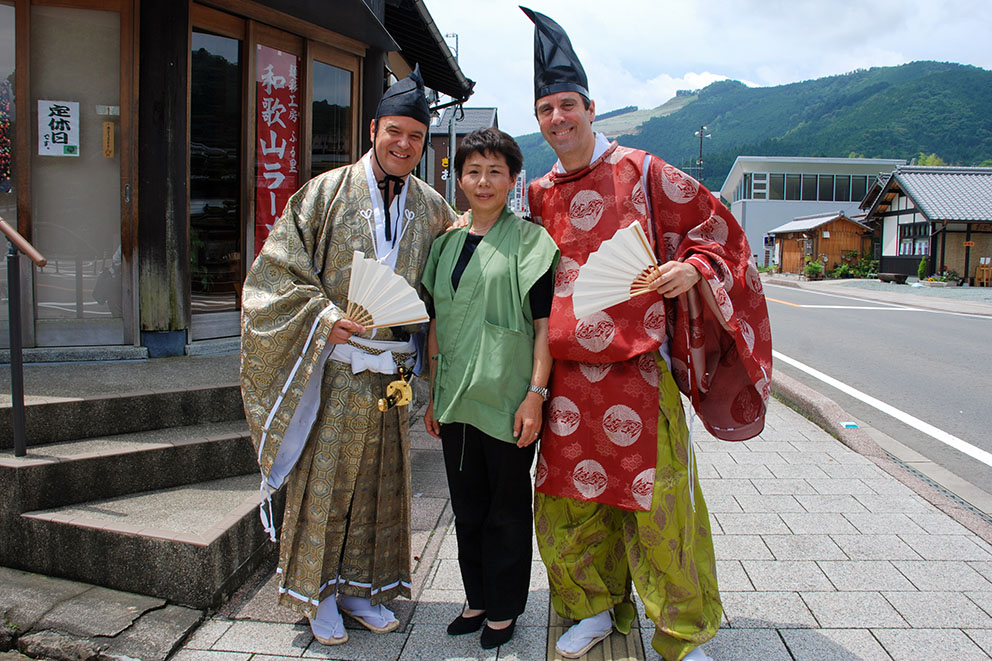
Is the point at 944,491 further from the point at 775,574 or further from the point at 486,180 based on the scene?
the point at 486,180

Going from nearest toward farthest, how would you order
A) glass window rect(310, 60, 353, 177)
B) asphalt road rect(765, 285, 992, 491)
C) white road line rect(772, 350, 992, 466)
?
white road line rect(772, 350, 992, 466), asphalt road rect(765, 285, 992, 491), glass window rect(310, 60, 353, 177)

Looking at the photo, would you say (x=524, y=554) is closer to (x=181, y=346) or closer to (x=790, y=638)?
(x=790, y=638)

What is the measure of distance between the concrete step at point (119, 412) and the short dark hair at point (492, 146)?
2.26 m

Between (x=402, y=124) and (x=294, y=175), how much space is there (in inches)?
137

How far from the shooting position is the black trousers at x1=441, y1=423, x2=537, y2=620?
259 centimetres

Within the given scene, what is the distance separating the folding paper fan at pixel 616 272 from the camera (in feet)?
7.48

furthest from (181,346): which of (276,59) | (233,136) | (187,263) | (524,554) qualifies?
(524,554)

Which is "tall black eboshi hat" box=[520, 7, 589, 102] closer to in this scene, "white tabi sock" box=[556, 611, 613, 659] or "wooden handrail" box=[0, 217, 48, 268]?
"white tabi sock" box=[556, 611, 613, 659]

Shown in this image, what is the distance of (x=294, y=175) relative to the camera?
5.93 meters

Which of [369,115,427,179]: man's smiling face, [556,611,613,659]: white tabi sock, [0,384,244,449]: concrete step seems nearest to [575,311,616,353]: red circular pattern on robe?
[369,115,427,179]: man's smiling face

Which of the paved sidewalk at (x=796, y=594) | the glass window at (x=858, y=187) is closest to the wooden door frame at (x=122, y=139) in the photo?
the paved sidewalk at (x=796, y=594)

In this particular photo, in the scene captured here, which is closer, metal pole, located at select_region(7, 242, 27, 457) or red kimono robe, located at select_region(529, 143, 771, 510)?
red kimono robe, located at select_region(529, 143, 771, 510)

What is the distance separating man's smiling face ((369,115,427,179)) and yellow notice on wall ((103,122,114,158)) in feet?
9.77

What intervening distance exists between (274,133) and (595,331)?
4.28 m
